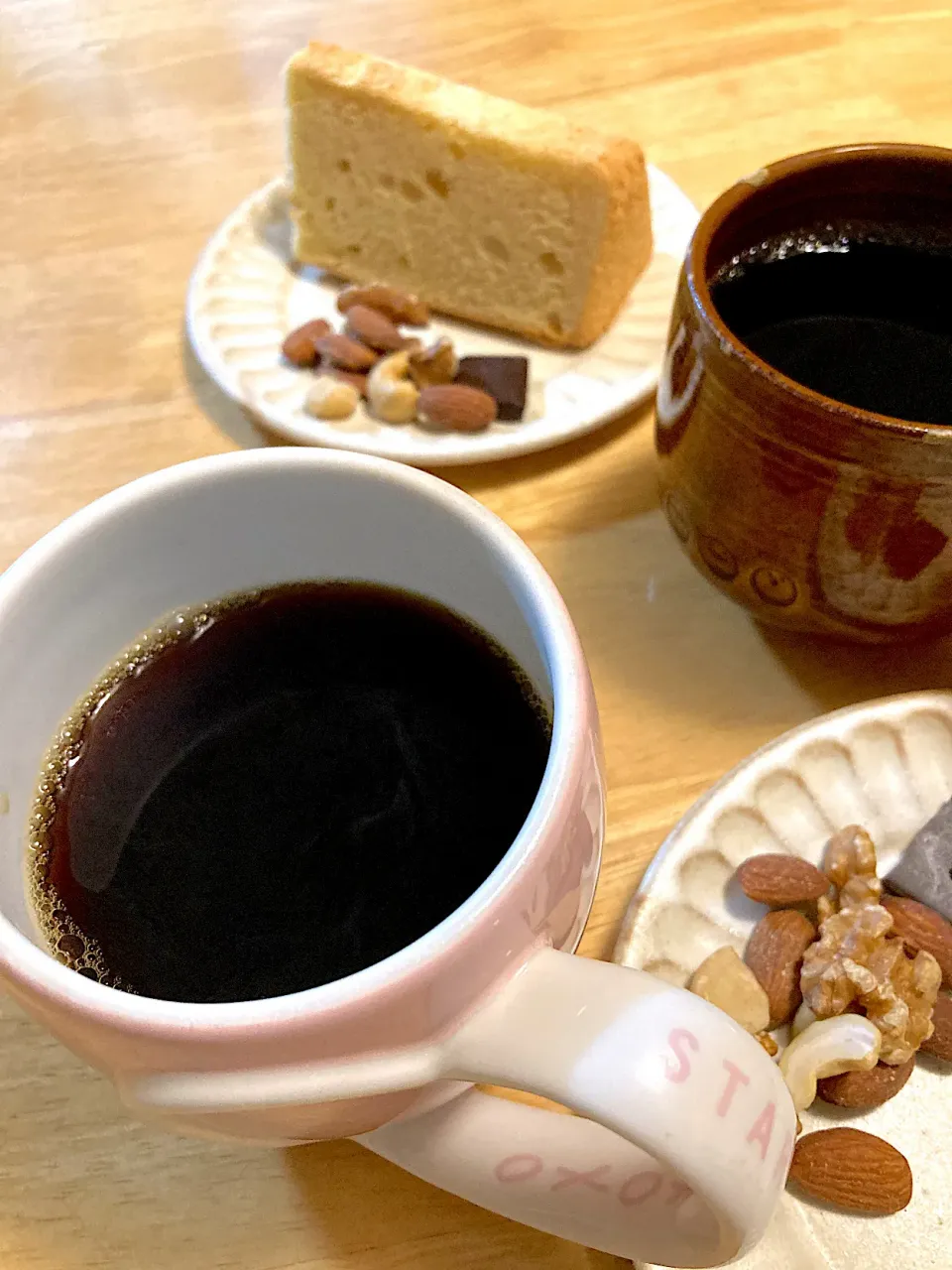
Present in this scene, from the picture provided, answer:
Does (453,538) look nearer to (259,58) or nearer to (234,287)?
(234,287)

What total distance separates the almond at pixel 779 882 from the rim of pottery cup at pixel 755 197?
21cm

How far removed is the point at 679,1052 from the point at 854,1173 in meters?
0.20

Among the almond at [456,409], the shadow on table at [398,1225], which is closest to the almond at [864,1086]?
the shadow on table at [398,1225]

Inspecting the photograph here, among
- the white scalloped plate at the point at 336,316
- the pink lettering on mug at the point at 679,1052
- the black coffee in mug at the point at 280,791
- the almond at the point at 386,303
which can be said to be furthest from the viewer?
the almond at the point at 386,303

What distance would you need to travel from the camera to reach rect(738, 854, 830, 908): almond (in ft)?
1.67

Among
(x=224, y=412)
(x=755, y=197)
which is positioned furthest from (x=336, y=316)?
(x=755, y=197)

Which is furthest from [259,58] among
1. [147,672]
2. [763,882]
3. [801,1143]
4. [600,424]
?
[801,1143]

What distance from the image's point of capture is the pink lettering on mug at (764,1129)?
0.29m

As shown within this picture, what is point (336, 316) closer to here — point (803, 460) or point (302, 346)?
point (302, 346)

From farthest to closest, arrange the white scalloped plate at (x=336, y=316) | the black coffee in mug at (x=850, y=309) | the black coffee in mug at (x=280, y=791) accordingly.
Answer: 1. the white scalloped plate at (x=336, y=316)
2. the black coffee in mug at (x=850, y=309)
3. the black coffee in mug at (x=280, y=791)

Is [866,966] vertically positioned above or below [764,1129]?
below

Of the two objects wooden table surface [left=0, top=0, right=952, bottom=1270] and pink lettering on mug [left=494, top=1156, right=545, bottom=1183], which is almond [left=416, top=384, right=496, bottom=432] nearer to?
wooden table surface [left=0, top=0, right=952, bottom=1270]

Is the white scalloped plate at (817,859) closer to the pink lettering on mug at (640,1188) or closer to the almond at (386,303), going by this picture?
the pink lettering on mug at (640,1188)

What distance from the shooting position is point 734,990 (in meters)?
0.48
